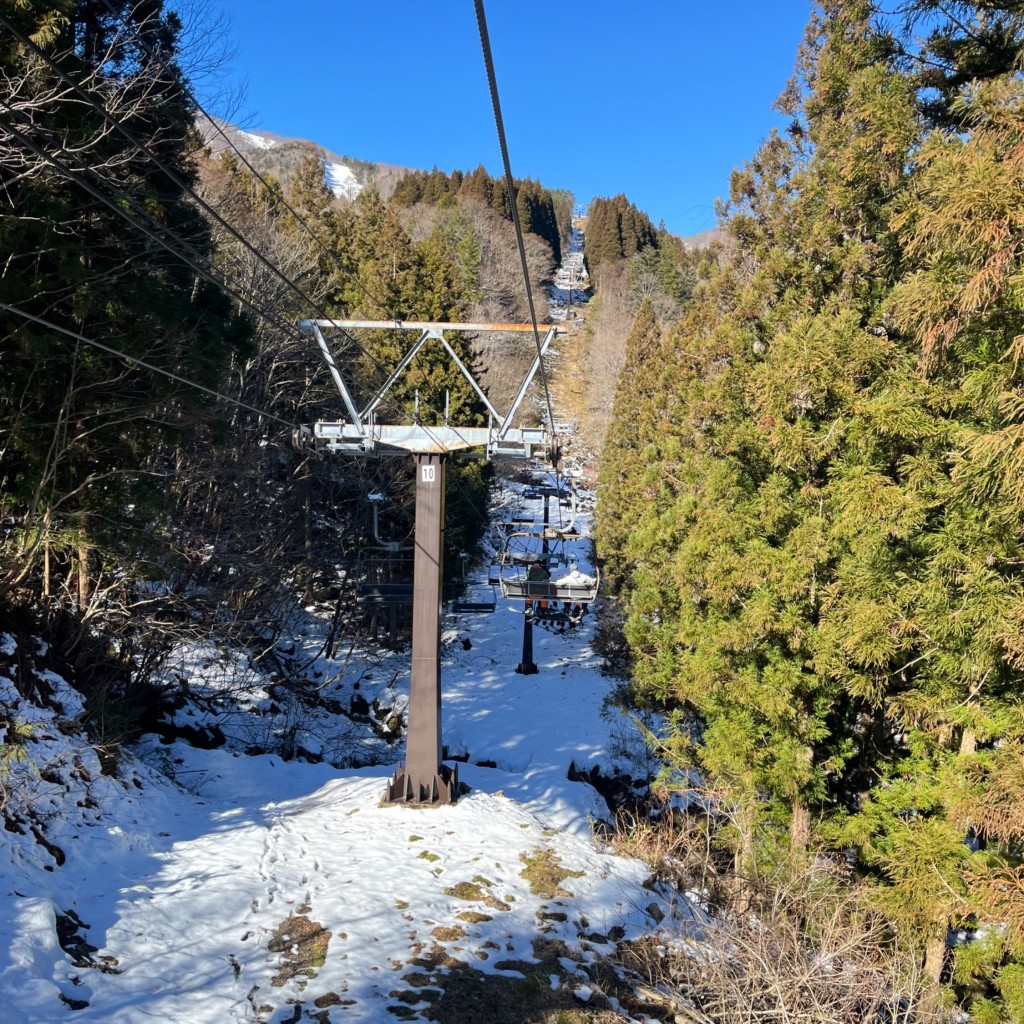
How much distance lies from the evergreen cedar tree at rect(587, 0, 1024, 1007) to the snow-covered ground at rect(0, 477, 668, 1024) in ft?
7.06

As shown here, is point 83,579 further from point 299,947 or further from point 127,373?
point 299,947

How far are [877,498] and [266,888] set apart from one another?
21.7ft

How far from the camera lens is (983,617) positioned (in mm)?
5570

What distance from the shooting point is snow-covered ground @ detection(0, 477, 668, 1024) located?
16.0 ft

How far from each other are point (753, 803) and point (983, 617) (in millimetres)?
4398

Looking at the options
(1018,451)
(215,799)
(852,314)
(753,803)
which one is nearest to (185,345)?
(215,799)

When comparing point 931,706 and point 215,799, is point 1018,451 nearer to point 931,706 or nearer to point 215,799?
point 931,706

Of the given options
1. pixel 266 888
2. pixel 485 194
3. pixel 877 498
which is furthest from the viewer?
pixel 485 194

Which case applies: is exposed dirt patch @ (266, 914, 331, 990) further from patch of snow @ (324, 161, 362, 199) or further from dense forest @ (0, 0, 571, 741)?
patch of snow @ (324, 161, 362, 199)

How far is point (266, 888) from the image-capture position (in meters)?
6.47

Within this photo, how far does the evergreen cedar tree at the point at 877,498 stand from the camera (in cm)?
512

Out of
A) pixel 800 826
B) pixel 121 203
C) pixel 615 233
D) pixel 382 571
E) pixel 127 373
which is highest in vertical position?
pixel 615 233

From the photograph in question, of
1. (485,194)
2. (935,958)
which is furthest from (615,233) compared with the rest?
(935,958)

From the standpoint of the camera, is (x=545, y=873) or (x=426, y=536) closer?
(x=545, y=873)
